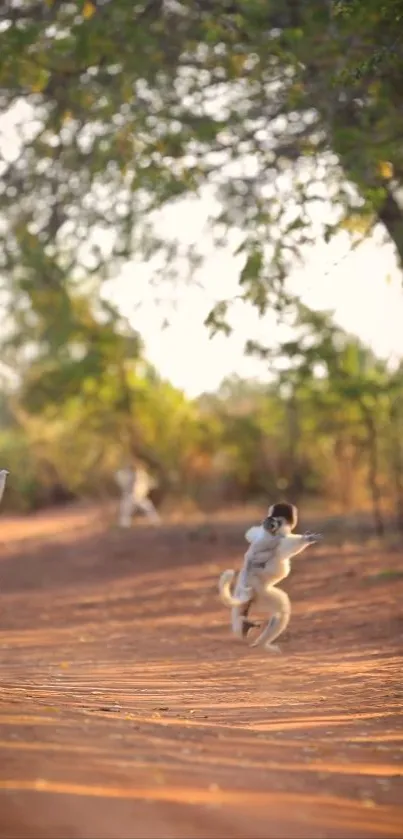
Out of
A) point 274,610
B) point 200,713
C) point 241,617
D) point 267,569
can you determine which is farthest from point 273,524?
point 200,713

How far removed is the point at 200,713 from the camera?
8625mm

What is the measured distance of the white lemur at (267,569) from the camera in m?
10.9

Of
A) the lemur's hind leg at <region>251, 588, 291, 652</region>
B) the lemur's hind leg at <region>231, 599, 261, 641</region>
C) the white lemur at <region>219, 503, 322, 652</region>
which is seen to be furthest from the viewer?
the lemur's hind leg at <region>231, 599, 261, 641</region>

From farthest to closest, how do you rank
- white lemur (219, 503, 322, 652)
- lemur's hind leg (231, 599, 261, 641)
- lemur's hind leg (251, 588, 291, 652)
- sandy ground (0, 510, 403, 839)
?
lemur's hind leg (231, 599, 261, 641) < lemur's hind leg (251, 588, 291, 652) < white lemur (219, 503, 322, 652) < sandy ground (0, 510, 403, 839)

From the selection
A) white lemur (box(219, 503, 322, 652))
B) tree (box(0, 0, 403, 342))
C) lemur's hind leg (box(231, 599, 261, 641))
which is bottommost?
lemur's hind leg (box(231, 599, 261, 641))

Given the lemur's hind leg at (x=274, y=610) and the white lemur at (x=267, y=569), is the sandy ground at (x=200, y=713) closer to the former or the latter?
the lemur's hind leg at (x=274, y=610)

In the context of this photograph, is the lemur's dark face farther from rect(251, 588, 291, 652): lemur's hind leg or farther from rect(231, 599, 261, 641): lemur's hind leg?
rect(231, 599, 261, 641): lemur's hind leg

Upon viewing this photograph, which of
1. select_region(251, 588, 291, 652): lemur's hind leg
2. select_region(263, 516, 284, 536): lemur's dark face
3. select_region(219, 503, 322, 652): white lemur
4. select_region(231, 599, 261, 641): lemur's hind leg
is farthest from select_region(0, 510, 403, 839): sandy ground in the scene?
select_region(263, 516, 284, 536): lemur's dark face

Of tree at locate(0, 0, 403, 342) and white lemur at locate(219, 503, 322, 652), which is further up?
tree at locate(0, 0, 403, 342)

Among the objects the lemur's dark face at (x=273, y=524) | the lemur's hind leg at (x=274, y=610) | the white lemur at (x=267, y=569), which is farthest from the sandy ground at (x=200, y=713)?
the lemur's dark face at (x=273, y=524)

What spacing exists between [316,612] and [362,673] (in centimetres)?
475

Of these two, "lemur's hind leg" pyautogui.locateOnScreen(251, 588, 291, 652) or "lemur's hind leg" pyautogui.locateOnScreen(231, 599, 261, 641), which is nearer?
"lemur's hind leg" pyautogui.locateOnScreen(251, 588, 291, 652)

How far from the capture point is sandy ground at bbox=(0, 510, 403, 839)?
570 centimetres

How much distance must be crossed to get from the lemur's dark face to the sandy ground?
1266mm
